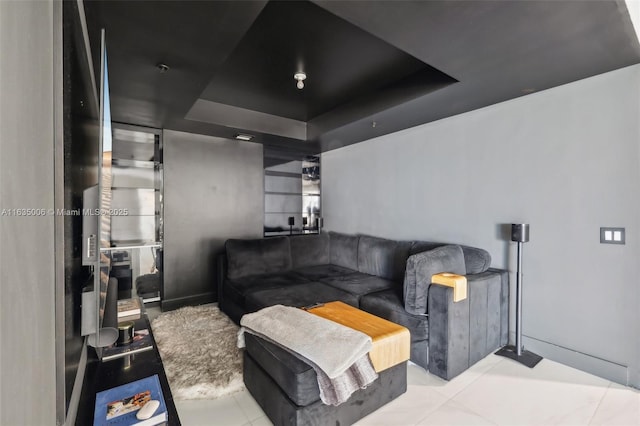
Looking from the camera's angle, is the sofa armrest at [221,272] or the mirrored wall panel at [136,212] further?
the mirrored wall panel at [136,212]

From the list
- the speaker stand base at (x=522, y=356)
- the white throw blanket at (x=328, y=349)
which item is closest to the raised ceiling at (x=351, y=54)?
the white throw blanket at (x=328, y=349)

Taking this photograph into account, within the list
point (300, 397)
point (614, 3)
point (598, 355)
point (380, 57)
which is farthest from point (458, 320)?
point (380, 57)

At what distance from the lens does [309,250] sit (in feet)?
13.8

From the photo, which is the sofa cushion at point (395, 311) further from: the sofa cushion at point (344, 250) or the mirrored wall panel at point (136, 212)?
the mirrored wall panel at point (136, 212)

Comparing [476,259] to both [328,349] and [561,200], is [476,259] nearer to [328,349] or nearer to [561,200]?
[561,200]

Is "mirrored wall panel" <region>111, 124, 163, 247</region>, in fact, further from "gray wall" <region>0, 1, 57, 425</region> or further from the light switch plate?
Result: the light switch plate

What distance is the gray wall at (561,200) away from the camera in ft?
7.18

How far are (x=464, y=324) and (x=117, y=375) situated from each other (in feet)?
7.80

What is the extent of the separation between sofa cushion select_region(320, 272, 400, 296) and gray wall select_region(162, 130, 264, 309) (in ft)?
5.58

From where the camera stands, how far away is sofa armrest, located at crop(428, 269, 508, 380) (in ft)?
7.39

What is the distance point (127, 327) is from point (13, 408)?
1446 mm

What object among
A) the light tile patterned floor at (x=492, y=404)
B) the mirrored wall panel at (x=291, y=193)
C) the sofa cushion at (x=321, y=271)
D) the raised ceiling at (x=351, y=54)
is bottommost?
the light tile patterned floor at (x=492, y=404)

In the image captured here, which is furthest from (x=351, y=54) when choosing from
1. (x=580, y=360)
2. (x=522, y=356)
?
(x=580, y=360)

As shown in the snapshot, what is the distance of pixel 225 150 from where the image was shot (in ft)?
14.0
